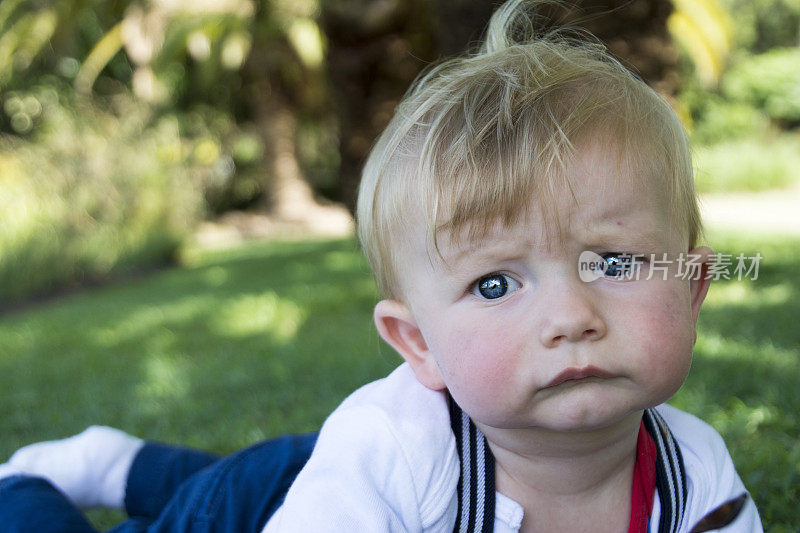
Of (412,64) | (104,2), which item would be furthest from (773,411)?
(104,2)

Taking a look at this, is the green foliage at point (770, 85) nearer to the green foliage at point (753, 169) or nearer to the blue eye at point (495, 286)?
the green foliage at point (753, 169)

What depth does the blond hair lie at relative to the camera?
1195mm

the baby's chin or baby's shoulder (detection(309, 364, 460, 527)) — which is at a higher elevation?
the baby's chin

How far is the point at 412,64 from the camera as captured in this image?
6.10m

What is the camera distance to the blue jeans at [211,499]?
5.40ft

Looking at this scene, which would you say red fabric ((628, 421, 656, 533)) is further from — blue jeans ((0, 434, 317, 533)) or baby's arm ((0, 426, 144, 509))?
baby's arm ((0, 426, 144, 509))

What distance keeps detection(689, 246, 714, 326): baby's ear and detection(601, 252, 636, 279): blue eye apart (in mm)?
201

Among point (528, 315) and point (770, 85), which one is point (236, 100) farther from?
point (528, 315)

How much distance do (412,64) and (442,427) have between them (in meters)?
5.11

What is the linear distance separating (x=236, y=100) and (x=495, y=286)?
17.8m

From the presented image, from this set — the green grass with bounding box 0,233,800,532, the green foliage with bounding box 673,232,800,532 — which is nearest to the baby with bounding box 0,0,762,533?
the green foliage with bounding box 673,232,800,532

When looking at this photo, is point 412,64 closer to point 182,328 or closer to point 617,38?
point 617,38

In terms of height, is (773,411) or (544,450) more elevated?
(544,450)

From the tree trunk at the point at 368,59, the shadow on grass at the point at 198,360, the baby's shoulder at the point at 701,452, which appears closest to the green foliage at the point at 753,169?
the tree trunk at the point at 368,59
